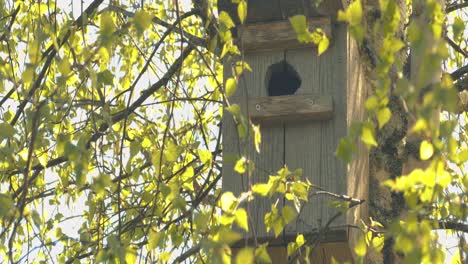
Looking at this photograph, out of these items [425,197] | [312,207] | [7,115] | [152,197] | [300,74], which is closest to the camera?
[425,197]

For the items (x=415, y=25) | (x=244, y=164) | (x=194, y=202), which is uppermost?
(x=415, y=25)

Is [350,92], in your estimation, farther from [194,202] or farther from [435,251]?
[435,251]

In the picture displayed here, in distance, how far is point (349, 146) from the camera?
2.83m

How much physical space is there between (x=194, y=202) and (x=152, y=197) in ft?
0.61

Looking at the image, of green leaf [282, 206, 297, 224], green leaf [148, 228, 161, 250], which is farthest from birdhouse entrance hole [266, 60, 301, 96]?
green leaf [148, 228, 161, 250]

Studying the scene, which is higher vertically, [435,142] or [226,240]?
[435,142]

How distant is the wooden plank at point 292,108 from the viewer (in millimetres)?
3711

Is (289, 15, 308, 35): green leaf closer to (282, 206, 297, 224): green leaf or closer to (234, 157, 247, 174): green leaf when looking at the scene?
(234, 157, 247, 174): green leaf

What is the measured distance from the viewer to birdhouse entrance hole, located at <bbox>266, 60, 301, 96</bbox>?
3.94 meters

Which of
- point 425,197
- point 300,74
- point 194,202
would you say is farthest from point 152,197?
point 425,197

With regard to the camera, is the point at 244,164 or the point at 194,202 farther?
the point at 194,202

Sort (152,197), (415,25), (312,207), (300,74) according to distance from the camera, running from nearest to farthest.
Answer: (415,25) → (312,207) → (300,74) → (152,197)

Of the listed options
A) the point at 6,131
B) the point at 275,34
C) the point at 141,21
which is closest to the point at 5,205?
the point at 6,131

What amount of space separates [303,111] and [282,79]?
0.35 meters
